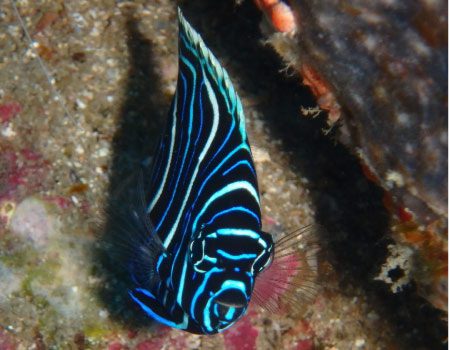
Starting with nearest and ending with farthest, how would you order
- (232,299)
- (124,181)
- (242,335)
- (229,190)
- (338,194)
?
(232,299)
(229,190)
(242,335)
(124,181)
(338,194)

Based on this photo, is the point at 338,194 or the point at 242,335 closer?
the point at 242,335

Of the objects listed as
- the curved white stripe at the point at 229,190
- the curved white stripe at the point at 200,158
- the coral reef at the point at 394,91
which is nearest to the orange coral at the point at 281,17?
the coral reef at the point at 394,91

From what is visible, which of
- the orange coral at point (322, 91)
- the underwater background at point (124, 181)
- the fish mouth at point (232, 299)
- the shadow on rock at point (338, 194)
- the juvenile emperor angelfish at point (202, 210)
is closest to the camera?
the fish mouth at point (232, 299)

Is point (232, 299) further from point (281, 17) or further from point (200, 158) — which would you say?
point (281, 17)

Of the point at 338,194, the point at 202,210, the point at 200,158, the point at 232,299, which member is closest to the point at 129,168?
the point at 200,158

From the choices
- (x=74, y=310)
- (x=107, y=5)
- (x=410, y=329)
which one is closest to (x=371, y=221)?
(x=410, y=329)

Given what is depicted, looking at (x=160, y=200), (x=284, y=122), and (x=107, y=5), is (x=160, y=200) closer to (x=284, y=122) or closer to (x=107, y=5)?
(x=284, y=122)

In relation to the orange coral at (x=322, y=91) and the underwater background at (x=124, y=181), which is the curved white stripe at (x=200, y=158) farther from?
the orange coral at (x=322, y=91)

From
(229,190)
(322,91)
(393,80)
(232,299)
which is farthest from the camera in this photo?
(322,91)

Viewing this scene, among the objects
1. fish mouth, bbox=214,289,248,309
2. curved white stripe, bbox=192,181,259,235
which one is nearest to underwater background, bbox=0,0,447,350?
curved white stripe, bbox=192,181,259,235
